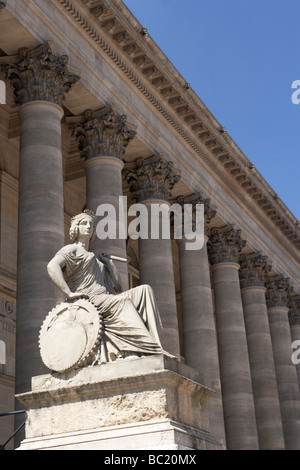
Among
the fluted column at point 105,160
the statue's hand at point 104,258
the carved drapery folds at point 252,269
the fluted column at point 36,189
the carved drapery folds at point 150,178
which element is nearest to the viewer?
the statue's hand at point 104,258

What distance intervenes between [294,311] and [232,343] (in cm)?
1146

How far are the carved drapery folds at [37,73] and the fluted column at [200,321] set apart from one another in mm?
10368

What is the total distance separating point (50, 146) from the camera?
19.0 m

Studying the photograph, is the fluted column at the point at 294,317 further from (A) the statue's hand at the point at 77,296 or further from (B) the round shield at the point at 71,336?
(B) the round shield at the point at 71,336

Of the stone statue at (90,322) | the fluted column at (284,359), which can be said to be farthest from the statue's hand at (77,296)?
the fluted column at (284,359)

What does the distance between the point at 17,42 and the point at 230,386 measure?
668 inches

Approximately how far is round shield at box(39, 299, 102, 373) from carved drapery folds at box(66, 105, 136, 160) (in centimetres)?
1315

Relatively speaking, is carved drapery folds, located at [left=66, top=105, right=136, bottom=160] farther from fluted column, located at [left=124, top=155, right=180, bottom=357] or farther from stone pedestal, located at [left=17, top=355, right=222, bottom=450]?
stone pedestal, located at [left=17, top=355, right=222, bottom=450]

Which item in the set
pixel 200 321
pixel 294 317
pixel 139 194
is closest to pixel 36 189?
pixel 139 194

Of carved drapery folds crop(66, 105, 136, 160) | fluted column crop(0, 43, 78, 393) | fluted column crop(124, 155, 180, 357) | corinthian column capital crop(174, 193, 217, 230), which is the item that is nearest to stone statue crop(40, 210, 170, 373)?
fluted column crop(0, 43, 78, 393)

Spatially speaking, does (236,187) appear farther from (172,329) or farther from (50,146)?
(50,146)

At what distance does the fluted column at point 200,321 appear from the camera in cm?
2631

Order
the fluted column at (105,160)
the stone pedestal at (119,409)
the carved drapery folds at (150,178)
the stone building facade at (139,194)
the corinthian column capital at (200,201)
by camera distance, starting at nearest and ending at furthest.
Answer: the stone pedestal at (119,409), the stone building facade at (139,194), the fluted column at (105,160), the carved drapery folds at (150,178), the corinthian column capital at (200,201)

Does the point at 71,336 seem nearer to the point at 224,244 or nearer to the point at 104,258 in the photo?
the point at 104,258
